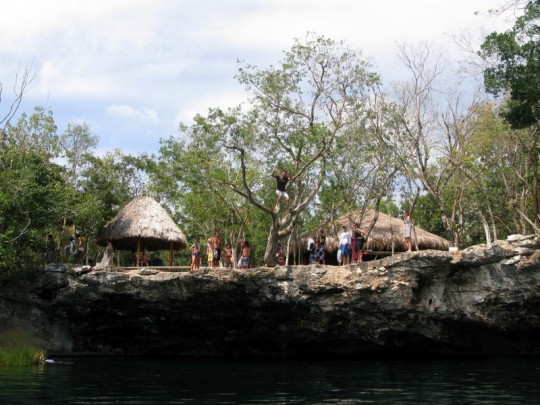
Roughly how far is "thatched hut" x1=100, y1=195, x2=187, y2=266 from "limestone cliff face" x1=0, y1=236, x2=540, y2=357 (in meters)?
2.52

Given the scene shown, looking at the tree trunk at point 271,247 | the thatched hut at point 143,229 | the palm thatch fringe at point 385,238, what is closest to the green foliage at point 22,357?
the thatched hut at point 143,229

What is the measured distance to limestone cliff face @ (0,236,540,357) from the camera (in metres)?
21.6

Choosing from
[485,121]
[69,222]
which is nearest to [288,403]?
[485,121]

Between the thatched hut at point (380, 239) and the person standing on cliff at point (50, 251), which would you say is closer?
the person standing on cliff at point (50, 251)

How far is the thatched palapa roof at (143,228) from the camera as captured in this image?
26531 millimetres

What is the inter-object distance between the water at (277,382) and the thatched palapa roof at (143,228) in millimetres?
5324

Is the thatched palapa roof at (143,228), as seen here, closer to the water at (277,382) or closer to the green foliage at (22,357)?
the water at (277,382)

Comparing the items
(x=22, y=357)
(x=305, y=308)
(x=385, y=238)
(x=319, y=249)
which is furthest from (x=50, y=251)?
(x=385, y=238)

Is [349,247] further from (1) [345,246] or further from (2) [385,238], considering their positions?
(2) [385,238]

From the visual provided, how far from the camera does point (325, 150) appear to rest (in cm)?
2428

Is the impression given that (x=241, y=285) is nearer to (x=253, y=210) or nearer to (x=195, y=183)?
(x=195, y=183)

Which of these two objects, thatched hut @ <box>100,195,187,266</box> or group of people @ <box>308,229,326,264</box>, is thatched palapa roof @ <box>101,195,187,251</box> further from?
group of people @ <box>308,229,326,264</box>

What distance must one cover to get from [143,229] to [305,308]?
24.7ft

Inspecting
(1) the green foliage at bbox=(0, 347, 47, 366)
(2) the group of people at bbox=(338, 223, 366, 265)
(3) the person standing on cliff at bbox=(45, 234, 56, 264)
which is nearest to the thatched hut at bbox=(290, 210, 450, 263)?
(2) the group of people at bbox=(338, 223, 366, 265)
